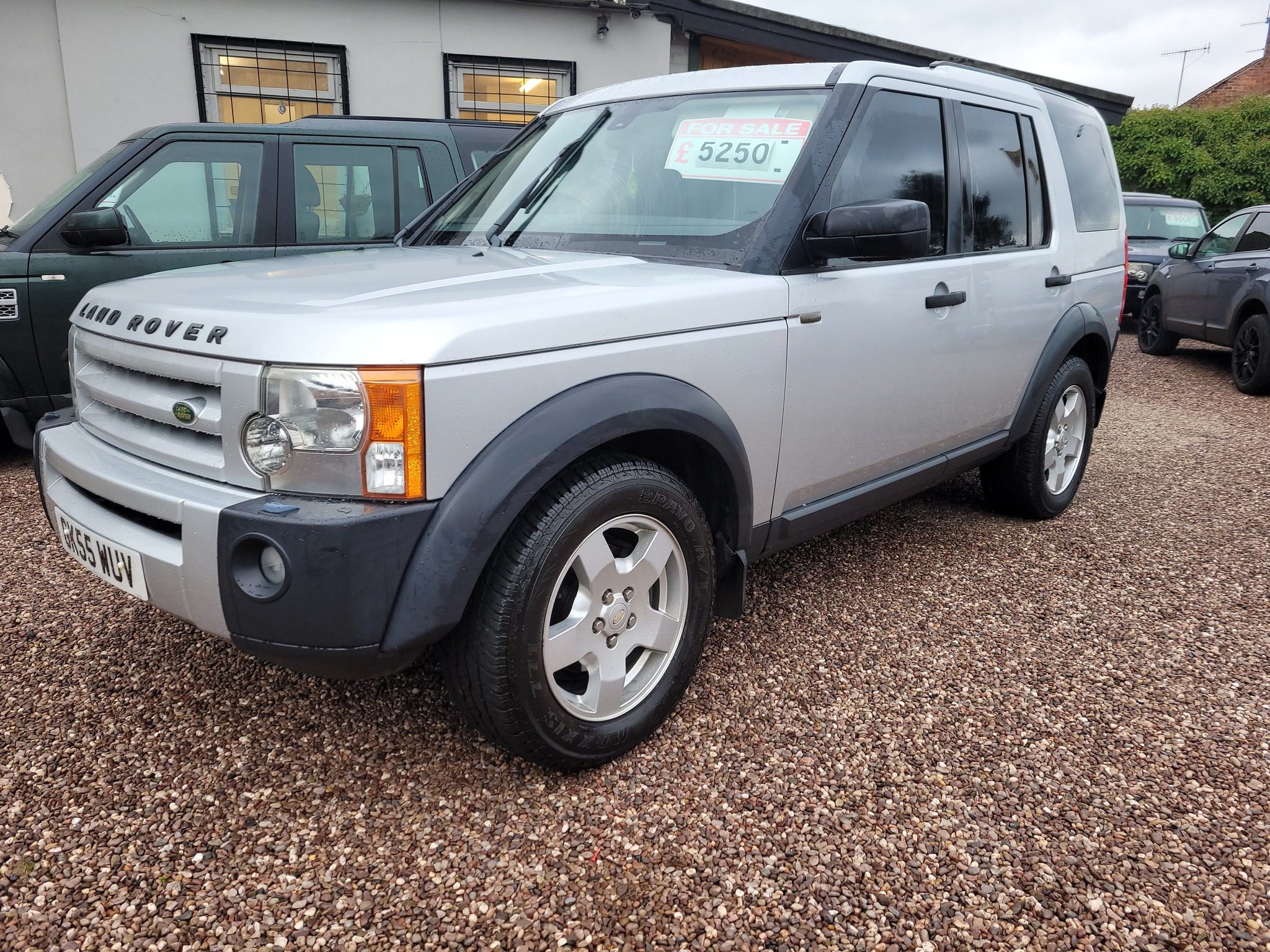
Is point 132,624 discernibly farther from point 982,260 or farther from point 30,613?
point 982,260

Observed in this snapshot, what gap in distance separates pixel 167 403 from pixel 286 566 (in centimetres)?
57

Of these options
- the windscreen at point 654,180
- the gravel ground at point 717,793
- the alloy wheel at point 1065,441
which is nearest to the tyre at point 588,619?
the gravel ground at point 717,793

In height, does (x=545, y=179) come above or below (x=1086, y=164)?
below

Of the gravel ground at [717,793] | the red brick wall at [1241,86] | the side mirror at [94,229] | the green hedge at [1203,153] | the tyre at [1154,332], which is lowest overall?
the gravel ground at [717,793]

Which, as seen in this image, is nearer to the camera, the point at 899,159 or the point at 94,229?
the point at 899,159

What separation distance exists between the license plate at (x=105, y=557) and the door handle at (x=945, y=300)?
2.51 m

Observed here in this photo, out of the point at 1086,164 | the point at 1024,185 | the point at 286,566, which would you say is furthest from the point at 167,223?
the point at 1086,164

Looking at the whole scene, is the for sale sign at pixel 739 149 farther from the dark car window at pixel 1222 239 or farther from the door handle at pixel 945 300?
the dark car window at pixel 1222 239

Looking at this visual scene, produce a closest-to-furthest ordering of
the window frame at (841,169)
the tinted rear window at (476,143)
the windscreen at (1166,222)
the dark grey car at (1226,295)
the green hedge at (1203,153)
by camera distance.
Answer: the window frame at (841,169), the tinted rear window at (476,143), the dark grey car at (1226,295), the windscreen at (1166,222), the green hedge at (1203,153)

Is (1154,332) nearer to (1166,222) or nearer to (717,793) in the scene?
(1166,222)

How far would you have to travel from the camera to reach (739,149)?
9.39ft

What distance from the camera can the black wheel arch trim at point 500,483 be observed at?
75.4 inches

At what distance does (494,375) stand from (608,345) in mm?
347

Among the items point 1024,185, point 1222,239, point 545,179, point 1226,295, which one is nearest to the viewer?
point 545,179
